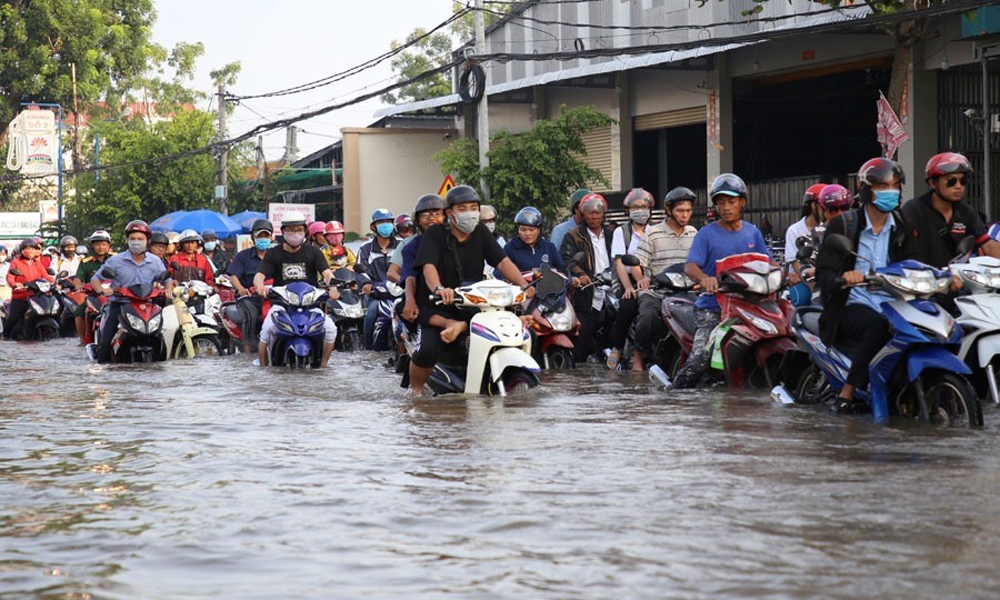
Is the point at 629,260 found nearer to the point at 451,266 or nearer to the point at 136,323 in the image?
the point at 451,266

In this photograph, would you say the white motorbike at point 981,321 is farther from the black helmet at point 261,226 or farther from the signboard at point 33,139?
the signboard at point 33,139

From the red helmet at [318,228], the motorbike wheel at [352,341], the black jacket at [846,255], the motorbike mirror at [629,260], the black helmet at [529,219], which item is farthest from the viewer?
the red helmet at [318,228]

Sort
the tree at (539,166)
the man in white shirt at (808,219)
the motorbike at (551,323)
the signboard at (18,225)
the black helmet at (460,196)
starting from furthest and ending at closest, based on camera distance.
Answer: the signboard at (18,225)
the tree at (539,166)
the motorbike at (551,323)
the man in white shirt at (808,219)
the black helmet at (460,196)

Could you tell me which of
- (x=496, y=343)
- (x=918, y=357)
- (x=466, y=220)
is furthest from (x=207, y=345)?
(x=918, y=357)

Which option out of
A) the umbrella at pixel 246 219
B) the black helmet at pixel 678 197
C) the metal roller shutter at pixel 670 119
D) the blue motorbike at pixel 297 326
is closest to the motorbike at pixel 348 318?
the blue motorbike at pixel 297 326

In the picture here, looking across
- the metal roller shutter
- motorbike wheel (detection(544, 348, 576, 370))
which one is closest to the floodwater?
motorbike wheel (detection(544, 348, 576, 370))

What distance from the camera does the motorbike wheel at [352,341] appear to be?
19172mm

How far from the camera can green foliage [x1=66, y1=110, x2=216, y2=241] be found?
46.5m

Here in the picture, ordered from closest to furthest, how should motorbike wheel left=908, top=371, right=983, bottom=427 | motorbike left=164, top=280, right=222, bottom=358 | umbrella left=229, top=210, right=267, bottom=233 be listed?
1. motorbike wheel left=908, top=371, right=983, bottom=427
2. motorbike left=164, top=280, right=222, bottom=358
3. umbrella left=229, top=210, right=267, bottom=233

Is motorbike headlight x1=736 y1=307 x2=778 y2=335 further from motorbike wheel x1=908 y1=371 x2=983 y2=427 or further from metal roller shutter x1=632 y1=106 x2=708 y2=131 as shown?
metal roller shutter x1=632 y1=106 x2=708 y2=131

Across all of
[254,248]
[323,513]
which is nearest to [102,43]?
[254,248]

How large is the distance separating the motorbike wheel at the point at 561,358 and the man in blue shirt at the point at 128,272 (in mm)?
4720

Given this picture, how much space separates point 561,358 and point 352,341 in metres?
5.99

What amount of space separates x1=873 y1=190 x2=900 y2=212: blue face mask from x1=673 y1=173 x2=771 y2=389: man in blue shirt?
2.01 metres
